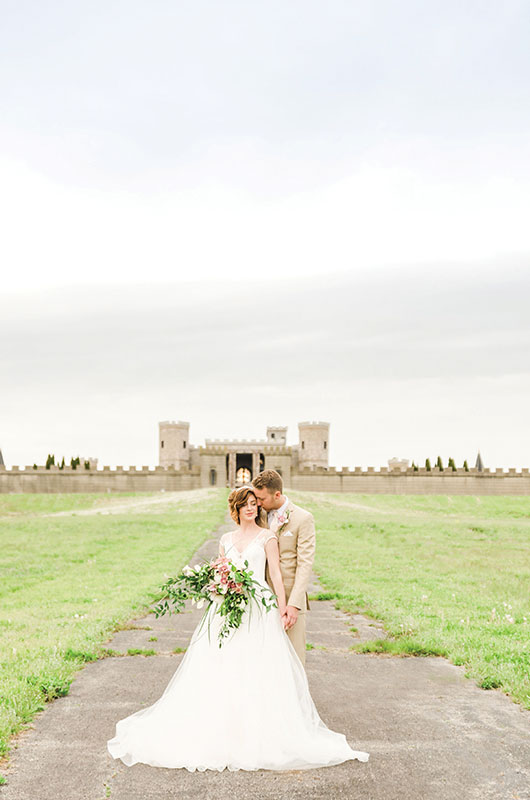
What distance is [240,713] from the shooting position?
5359 millimetres

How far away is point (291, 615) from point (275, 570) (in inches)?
15.5

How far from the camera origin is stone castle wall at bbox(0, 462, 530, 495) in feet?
213

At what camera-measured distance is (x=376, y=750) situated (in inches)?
211

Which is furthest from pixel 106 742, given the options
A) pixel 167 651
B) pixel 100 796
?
pixel 167 651

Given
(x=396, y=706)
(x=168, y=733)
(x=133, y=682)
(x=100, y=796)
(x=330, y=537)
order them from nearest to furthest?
(x=100, y=796) < (x=168, y=733) < (x=396, y=706) < (x=133, y=682) < (x=330, y=537)

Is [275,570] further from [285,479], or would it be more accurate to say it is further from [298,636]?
[285,479]

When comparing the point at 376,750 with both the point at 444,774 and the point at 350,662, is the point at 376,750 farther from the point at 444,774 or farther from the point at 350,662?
the point at 350,662

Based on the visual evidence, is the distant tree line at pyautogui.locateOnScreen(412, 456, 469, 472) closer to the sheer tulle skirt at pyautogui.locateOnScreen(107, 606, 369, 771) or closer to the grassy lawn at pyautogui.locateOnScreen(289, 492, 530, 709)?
the grassy lawn at pyautogui.locateOnScreen(289, 492, 530, 709)

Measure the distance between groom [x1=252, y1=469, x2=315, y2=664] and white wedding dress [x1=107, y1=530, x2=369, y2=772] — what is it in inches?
6.7

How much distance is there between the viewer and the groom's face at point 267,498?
578 cm

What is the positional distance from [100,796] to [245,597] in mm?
1754

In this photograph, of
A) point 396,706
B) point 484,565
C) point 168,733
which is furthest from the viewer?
point 484,565

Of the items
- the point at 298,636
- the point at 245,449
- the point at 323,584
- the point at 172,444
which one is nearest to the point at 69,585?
the point at 323,584

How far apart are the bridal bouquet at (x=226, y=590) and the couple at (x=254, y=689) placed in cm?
10
